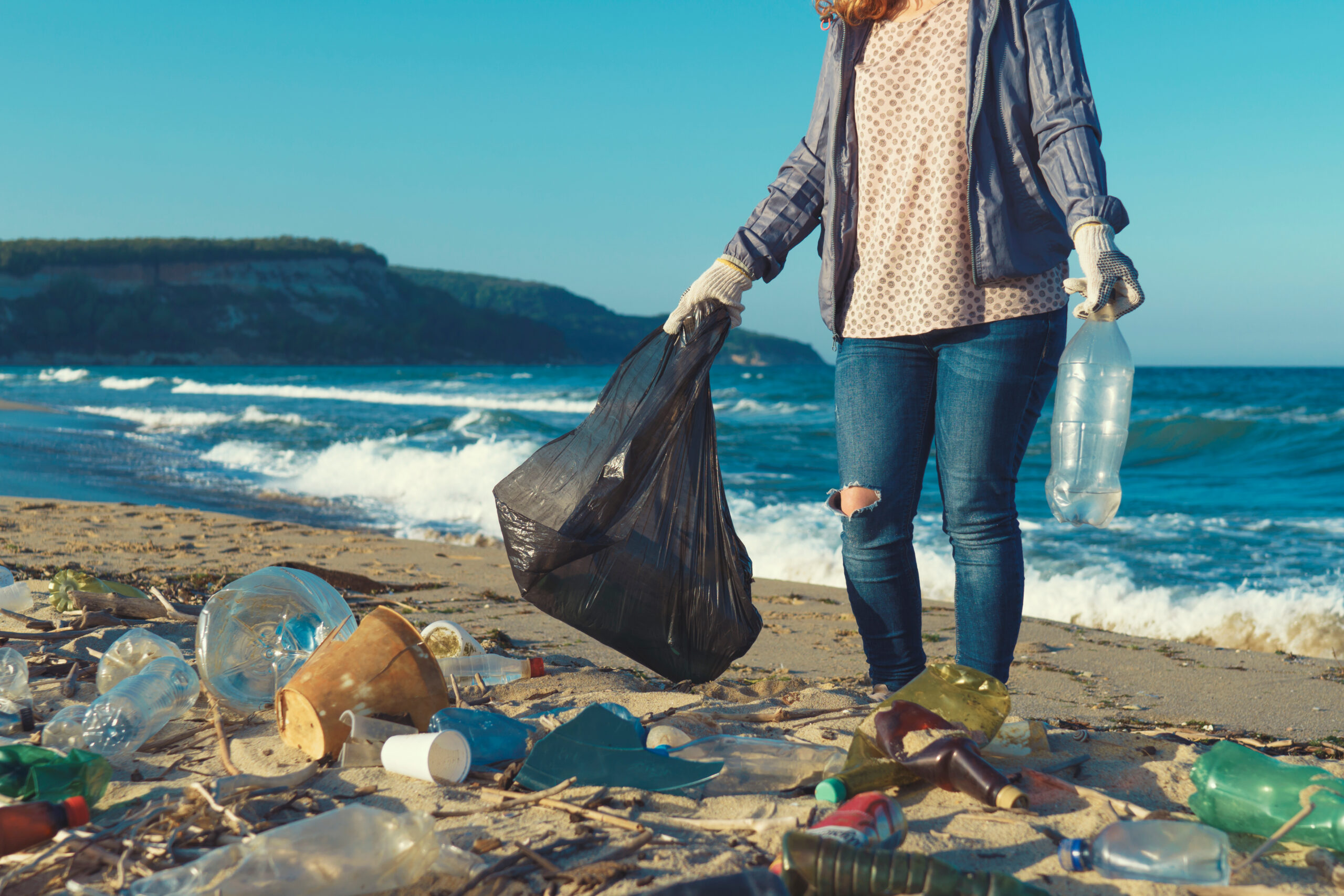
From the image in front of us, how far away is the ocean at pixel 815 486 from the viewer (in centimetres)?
485

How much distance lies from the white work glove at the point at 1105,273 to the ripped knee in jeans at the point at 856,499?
593mm

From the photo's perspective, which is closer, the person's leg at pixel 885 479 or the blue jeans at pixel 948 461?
the blue jeans at pixel 948 461

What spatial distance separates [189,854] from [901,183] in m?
1.83

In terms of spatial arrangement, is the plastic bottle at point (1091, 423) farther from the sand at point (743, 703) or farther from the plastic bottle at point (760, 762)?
the plastic bottle at point (760, 762)

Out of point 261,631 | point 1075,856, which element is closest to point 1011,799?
point 1075,856

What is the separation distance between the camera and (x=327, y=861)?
1.22 m

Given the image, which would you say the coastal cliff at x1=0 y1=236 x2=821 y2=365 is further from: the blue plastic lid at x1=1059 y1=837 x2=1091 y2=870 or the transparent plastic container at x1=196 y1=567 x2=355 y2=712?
the blue plastic lid at x1=1059 y1=837 x2=1091 y2=870

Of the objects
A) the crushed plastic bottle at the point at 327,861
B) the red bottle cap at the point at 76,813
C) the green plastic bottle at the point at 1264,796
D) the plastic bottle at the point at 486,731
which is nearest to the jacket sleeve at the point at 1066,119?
the green plastic bottle at the point at 1264,796

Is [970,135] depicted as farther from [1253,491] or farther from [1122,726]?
[1253,491]

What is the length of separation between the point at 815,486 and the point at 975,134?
25.8 ft

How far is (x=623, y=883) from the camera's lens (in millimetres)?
1240

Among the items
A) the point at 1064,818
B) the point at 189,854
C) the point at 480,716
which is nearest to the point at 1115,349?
the point at 1064,818

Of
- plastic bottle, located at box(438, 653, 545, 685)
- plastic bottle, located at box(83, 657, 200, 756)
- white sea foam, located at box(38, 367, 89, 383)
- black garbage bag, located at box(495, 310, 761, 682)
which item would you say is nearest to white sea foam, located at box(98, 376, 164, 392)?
white sea foam, located at box(38, 367, 89, 383)

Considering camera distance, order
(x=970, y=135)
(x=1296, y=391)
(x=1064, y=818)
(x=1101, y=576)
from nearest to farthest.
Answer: (x=1064, y=818), (x=970, y=135), (x=1101, y=576), (x=1296, y=391)
